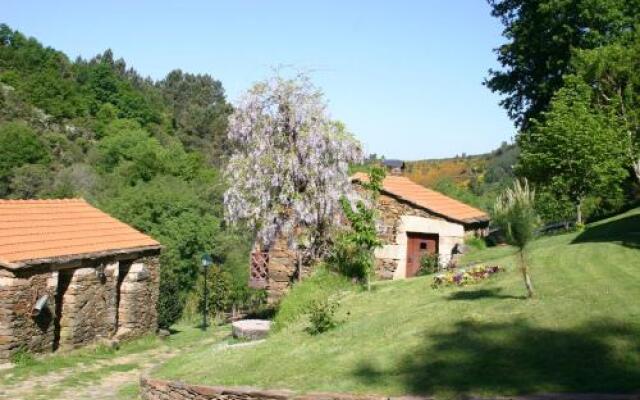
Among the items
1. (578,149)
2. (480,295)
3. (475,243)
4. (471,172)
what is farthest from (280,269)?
(471,172)

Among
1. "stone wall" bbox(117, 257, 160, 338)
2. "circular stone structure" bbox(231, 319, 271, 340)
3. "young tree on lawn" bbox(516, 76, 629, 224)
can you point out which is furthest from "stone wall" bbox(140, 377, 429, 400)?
"young tree on lawn" bbox(516, 76, 629, 224)

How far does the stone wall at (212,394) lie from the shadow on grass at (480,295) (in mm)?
4511

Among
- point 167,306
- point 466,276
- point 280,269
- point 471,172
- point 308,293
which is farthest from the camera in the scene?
point 471,172

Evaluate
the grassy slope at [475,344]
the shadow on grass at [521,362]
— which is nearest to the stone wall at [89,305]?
the grassy slope at [475,344]

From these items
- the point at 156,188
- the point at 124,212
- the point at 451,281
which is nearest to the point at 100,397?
the point at 451,281

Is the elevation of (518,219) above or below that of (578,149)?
below

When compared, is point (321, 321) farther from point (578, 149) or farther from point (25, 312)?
point (578, 149)

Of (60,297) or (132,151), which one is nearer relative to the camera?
(60,297)

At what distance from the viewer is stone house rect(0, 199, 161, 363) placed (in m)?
14.0

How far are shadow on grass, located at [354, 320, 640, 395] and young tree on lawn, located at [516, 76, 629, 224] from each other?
12672 mm

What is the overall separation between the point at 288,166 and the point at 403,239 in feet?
15.1

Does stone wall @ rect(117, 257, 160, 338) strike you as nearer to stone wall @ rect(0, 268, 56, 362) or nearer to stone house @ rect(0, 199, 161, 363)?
stone house @ rect(0, 199, 161, 363)

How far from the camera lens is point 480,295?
1178cm

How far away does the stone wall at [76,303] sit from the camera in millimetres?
13836
